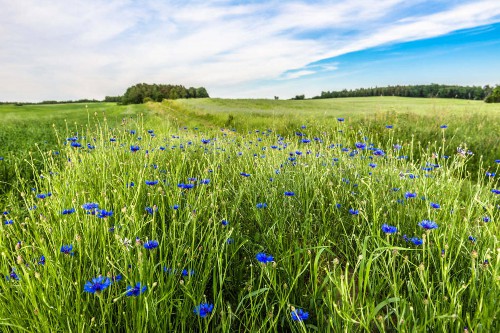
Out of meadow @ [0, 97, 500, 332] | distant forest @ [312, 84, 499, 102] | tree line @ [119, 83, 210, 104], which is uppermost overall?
tree line @ [119, 83, 210, 104]

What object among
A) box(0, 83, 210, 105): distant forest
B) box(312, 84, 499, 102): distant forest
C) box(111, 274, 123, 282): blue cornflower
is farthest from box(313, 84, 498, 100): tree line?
box(111, 274, 123, 282): blue cornflower

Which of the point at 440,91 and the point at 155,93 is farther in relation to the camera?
the point at 155,93

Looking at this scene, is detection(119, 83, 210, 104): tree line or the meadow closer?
the meadow

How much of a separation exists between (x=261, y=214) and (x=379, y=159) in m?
2.46

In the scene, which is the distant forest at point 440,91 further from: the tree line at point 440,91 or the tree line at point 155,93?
the tree line at point 155,93

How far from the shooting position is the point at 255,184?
3.23 m

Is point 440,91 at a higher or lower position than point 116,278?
higher

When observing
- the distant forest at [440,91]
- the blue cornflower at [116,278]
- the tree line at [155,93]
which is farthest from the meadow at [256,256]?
the tree line at [155,93]

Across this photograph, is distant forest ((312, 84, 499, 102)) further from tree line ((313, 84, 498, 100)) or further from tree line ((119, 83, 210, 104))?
tree line ((119, 83, 210, 104))

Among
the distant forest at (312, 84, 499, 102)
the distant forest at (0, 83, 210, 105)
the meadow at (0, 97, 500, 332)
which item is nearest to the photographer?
the meadow at (0, 97, 500, 332)

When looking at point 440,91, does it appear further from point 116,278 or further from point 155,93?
point 116,278

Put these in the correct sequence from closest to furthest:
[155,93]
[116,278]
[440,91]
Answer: [116,278], [440,91], [155,93]

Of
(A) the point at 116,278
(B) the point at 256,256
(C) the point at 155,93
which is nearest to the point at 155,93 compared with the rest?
(C) the point at 155,93

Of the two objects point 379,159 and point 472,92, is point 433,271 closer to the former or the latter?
point 379,159
